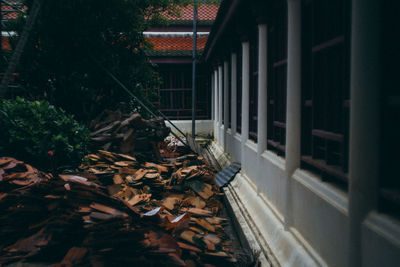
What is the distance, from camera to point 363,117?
2.31 meters

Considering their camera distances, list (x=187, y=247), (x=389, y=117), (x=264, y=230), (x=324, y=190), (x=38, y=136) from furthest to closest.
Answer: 1. (x=38, y=136)
2. (x=264, y=230)
3. (x=187, y=247)
4. (x=324, y=190)
5. (x=389, y=117)

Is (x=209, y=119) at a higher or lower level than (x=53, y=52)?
lower

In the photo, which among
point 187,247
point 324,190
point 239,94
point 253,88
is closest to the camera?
point 324,190

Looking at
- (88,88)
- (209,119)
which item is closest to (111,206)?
(88,88)

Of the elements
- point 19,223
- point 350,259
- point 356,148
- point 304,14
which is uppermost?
point 304,14

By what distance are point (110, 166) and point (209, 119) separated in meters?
12.8

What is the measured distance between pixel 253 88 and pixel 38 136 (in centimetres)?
412

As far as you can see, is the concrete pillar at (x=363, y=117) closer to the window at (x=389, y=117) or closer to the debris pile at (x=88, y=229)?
the window at (x=389, y=117)

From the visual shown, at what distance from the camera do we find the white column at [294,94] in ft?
13.0

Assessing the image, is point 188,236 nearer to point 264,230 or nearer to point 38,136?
point 264,230

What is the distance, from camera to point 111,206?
3.73m

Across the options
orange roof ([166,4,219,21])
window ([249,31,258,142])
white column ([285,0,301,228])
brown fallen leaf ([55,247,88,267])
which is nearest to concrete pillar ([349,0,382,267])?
white column ([285,0,301,228])

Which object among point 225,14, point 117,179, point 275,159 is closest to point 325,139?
point 275,159

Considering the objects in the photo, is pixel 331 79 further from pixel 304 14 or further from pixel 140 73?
pixel 140 73
